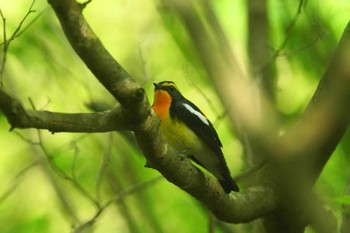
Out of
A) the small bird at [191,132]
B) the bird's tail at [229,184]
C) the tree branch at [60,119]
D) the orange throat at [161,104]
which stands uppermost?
the tree branch at [60,119]

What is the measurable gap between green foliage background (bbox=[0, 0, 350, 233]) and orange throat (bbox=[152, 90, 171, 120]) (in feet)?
0.77

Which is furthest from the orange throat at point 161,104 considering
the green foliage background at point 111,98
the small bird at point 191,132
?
the green foliage background at point 111,98

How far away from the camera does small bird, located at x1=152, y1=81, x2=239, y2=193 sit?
451 centimetres

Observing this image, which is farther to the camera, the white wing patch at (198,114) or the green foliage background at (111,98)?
the green foliage background at (111,98)

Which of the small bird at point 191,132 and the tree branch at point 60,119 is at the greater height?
the tree branch at point 60,119

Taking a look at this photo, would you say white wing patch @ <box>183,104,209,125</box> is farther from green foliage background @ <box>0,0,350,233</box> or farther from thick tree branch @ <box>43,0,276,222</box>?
thick tree branch @ <box>43,0,276,222</box>

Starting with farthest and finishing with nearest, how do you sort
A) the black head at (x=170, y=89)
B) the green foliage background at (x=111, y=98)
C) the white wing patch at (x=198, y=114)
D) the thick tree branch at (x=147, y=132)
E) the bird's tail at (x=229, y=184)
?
the green foliage background at (x=111, y=98) → the black head at (x=170, y=89) → the white wing patch at (x=198, y=114) → the bird's tail at (x=229, y=184) → the thick tree branch at (x=147, y=132)

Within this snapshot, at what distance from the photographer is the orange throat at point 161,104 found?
4574mm

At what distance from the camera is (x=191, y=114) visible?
4547 mm

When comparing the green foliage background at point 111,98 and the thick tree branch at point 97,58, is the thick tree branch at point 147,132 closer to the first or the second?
the thick tree branch at point 97,58

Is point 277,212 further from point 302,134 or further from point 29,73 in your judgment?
point 29,73

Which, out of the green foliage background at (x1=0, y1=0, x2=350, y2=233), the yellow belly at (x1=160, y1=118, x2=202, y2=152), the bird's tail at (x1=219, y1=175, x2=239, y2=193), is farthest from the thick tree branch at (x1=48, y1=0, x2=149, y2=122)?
the green foliage background at (x1=0, y1=0, x2=350, y2=233)

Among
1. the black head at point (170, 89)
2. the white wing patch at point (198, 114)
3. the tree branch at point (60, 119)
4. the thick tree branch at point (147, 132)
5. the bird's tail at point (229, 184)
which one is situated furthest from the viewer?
the black head at point (170, 89)

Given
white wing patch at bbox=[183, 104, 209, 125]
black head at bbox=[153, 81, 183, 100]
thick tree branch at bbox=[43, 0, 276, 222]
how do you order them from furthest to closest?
black head at bbox=[153, 81, 183, 100], white wing patch at bbox=[183, 104, 209, 125], thick tree branch at bbox=[43, 0, 276, 222]
